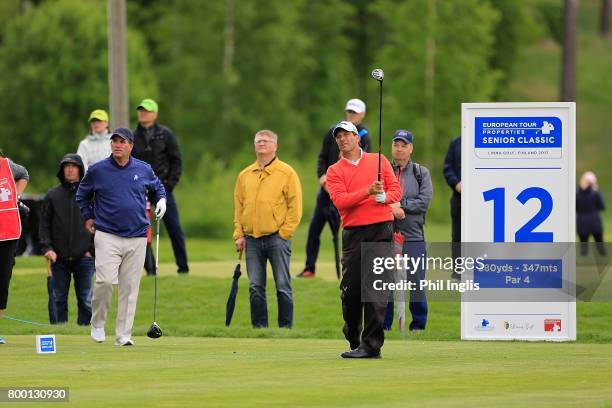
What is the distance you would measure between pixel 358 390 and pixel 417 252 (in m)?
5.80

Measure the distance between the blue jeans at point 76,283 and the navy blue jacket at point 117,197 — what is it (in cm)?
304

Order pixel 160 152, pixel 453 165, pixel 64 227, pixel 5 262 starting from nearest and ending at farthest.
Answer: pixel 5 262 < pixel 64 227 < pixel 453 165 < pixel 160 152

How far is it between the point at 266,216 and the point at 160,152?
10.6 feet

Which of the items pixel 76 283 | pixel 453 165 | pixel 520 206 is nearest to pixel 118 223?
pixel 76 283

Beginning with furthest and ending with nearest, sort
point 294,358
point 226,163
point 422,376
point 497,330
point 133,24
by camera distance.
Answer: point 133,24, point 226,163, point 497,330, point 294,358, point 422,376

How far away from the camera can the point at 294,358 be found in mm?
13445

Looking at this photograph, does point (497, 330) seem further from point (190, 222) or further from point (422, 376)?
point (190, 222)

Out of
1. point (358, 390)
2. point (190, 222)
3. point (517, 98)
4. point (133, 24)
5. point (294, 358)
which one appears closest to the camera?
point (358, 390)

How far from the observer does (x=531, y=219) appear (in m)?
15.4

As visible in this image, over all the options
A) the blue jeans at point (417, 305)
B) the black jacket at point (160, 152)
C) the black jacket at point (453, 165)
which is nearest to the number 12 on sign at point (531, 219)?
the blue jeans at point (417, 305)

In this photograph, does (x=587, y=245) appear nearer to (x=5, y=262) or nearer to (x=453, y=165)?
(x=453, y=165)

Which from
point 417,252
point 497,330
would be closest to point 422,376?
point 497,330

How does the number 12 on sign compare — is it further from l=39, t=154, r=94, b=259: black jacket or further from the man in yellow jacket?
l=39, t=154, r=94, b=259: black jacket

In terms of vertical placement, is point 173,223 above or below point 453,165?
below
